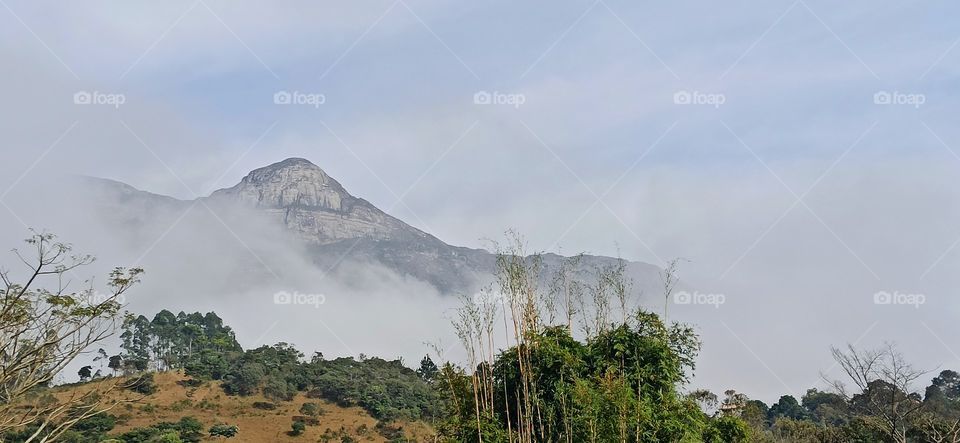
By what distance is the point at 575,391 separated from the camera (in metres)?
13.9

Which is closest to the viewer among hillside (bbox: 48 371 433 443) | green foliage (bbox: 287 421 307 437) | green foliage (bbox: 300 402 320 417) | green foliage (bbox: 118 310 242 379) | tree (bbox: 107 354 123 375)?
hillside (bbox: 48 371 433 443)

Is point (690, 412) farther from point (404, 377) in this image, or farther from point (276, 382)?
point (404, 377)

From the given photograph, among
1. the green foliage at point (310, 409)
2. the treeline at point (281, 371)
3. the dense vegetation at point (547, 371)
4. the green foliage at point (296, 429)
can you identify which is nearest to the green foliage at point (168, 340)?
the treeline at point (281, 371)

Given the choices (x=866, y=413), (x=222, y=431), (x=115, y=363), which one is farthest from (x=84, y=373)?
(x=866, y=413)

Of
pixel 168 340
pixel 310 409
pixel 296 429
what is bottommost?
pixel 296 429

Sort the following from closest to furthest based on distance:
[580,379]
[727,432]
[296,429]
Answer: [580,379] < [727,432] < [296,429]

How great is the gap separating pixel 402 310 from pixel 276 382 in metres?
128

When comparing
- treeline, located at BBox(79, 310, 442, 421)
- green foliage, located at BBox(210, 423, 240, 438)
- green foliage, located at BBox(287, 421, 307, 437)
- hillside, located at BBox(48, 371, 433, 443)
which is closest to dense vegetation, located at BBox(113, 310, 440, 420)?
treeline, located at BBox(79, 310, 442, 421)

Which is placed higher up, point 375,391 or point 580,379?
point 375,391

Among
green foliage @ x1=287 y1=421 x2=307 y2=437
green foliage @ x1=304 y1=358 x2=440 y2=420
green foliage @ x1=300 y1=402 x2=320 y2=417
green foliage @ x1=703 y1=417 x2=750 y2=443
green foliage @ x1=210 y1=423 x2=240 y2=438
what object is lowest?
green foliage @ x1=703 y1=417 x2=750 y2=443

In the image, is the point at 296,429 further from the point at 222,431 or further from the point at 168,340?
the point at 168,340

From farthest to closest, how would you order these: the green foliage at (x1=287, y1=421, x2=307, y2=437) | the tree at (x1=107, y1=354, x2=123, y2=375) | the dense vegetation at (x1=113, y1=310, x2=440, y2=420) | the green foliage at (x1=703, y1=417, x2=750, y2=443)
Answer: the tree at (x1=107, y1=354, x2=123, y2=375), the dense vegetation at (x1=113, y1=310, x2=440, y2=420), the green foliage at (x1=287, y1=421, x2=307, y2=437), the green foliage at (x1=703, y1=417, x2=750, y2=443)

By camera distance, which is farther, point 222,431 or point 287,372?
point 287,372

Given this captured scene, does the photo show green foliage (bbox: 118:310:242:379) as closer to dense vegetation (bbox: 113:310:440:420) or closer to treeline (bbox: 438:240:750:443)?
dense vegetation (bbox: 113:310:440:420)
